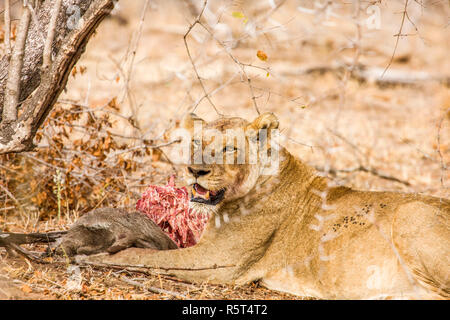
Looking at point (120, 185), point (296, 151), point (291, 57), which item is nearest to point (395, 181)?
point (296, 151)

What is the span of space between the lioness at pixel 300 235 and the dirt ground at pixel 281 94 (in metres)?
0.20

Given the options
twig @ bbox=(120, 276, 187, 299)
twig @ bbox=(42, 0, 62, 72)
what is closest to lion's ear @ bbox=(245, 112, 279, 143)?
twig @ bbox=(120, 276, 187, 299)

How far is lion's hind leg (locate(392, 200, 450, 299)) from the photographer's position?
11.7 ft

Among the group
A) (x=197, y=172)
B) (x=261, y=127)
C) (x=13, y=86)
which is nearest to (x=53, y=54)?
(x=13, y=86)

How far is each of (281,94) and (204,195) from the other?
1.48 metres

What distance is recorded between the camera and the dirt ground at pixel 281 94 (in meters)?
3.90

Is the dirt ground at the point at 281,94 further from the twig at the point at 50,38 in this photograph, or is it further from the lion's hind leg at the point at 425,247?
the twig at the point at 50,38

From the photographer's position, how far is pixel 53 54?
13.4ft

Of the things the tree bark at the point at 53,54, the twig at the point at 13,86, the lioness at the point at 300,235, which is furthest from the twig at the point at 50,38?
the lioness at the point at 300,235

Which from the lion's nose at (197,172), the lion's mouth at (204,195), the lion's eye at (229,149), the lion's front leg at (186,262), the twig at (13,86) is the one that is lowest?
the lion's front leg at (186,262)

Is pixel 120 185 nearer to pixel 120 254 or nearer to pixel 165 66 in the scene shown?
pixel 120 254

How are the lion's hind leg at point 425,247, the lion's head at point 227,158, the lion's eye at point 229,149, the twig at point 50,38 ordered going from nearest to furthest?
the lion's hind leg at point 425,247 < the twig at point 50,38 < the lion's head at point 227,158 < the lion's eye at point 229,149

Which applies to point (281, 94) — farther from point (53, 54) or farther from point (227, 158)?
point (53, 54)

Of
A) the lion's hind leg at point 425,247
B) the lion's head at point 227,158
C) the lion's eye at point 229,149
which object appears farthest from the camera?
the lion's eye at point 229,149
